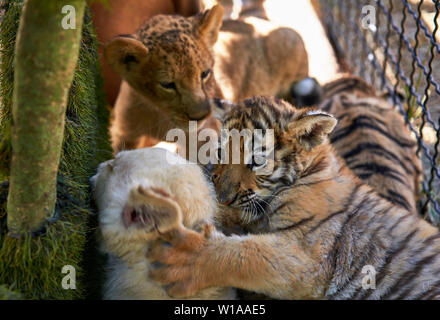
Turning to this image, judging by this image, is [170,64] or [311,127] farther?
[170,64]

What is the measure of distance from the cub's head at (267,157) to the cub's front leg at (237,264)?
0.22m

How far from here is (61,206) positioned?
2266 millimetres

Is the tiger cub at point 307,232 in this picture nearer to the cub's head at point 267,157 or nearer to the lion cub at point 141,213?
the cub's head at point 267,157

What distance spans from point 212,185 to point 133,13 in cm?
277

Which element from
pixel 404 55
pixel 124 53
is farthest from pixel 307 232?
pixel 404 55

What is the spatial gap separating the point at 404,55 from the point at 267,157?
9.79ft

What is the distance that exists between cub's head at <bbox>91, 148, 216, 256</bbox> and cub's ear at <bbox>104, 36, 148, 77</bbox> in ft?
3.93

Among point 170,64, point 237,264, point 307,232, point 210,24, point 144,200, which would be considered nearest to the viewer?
point 144,200

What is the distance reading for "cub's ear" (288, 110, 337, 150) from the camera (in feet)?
8.53

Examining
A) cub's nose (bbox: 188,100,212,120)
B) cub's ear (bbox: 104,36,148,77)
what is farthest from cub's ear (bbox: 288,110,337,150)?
cub's ear (bbox: 104,36,148,77)

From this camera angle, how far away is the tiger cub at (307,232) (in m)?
2.45

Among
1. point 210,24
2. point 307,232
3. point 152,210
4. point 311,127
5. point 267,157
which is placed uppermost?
point 210,24

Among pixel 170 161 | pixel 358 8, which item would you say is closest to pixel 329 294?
pixel 170 161

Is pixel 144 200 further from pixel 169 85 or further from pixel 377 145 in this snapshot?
pixel 377 145
